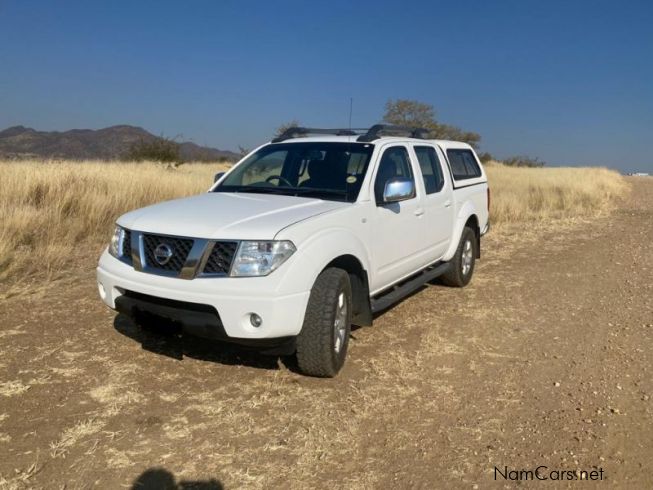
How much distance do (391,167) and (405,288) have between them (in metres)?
1.15

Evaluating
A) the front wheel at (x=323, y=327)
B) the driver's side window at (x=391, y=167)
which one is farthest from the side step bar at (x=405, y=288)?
the driver's side window at (x=391, y=167)

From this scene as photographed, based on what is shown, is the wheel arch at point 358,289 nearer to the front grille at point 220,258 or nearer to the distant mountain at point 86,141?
the front grille at point 220,258

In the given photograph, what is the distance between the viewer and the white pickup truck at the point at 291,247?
3451mm

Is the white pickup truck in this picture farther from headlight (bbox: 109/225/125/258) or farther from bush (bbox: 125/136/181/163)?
bush (bbox: 125/136/181/163)

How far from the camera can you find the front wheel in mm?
3676

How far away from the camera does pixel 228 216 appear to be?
3.78 metres

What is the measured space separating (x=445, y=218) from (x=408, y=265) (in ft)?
3.58

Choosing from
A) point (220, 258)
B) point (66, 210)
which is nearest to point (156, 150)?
point (66, 210)

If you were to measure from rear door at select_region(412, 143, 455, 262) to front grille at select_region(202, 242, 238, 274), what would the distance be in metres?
2.53

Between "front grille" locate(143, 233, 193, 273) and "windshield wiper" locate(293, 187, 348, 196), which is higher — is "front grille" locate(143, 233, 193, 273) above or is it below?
below

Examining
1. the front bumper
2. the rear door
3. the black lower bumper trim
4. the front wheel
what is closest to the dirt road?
the front wheel

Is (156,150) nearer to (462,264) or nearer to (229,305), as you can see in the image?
(462,264)

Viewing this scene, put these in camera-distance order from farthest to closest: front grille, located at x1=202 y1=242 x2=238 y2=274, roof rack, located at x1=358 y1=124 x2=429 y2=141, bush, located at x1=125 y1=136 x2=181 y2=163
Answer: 1. bush, located at x1=125 y1=136 x2=181 y2=163
2. roof rack, located at x1=358 y1=124 x2=429 y2=141
3. front grille, located at x1=202 y1=242 x2=238 y2=274

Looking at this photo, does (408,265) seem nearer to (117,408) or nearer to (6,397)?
(117,408)
